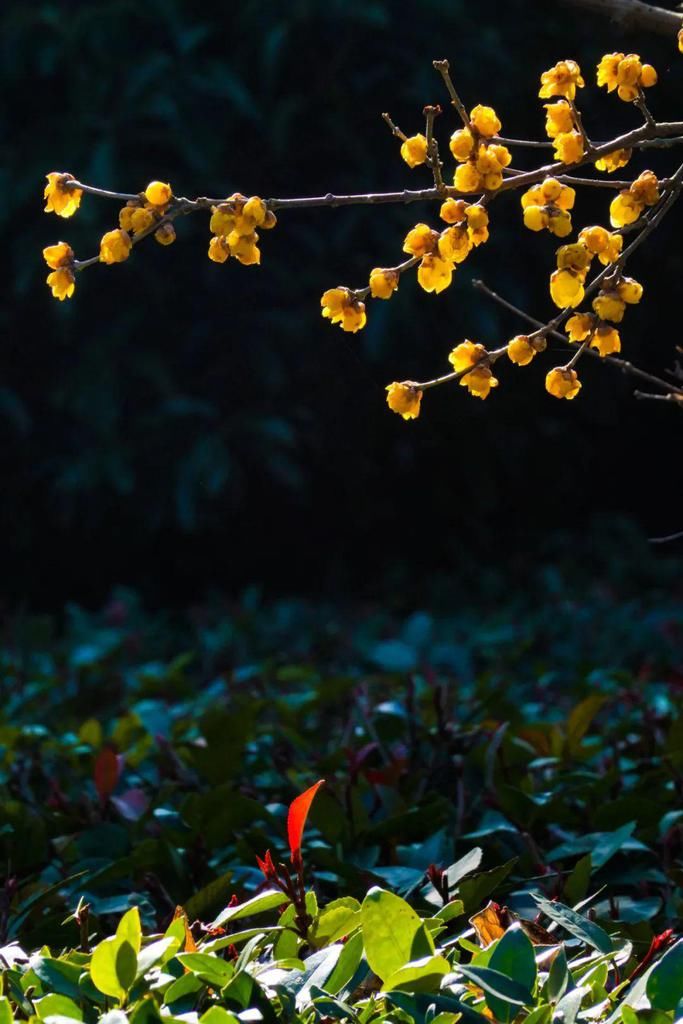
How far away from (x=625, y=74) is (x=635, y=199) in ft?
0.64

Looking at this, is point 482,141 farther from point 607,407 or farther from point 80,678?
point 607,407

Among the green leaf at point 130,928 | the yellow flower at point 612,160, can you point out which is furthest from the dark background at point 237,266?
the green leaf at point 130,928

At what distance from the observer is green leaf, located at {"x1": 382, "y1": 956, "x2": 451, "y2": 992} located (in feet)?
4.20

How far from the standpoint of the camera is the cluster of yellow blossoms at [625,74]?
1.59 meters

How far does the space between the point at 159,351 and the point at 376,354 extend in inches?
35.0

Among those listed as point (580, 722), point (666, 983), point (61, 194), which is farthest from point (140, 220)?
point (580, 722)

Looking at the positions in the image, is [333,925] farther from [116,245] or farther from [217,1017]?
[116,245]

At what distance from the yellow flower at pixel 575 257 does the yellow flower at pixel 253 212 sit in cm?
36

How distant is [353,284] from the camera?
5.22 metres

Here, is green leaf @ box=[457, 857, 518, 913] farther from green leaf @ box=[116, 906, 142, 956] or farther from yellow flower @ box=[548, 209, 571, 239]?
yellow flower @ box=[548, 209, 571, 239]

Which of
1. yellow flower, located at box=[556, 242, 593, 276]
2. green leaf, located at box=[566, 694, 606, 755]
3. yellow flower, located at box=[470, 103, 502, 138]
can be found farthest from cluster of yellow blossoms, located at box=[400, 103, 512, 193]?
green leaf, located at box=[566, 694, 606, 755]

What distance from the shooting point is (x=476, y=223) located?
1.53m

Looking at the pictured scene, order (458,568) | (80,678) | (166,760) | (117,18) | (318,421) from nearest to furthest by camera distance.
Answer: (166,760) → (80,678) → (117,18) → (318,421) → (458,568)

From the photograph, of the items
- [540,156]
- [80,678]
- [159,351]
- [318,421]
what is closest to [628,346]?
[540,156]
